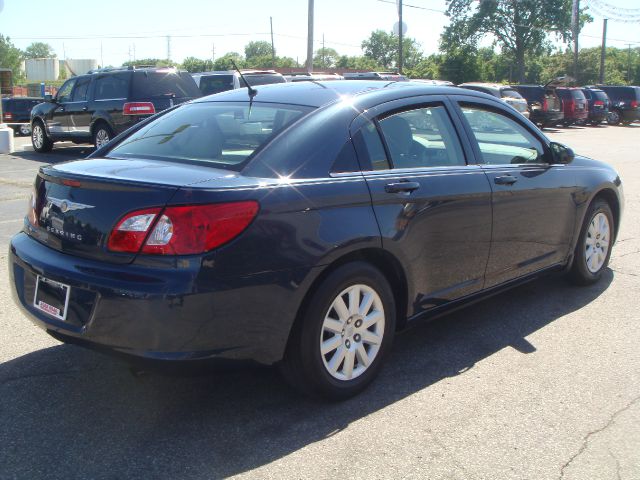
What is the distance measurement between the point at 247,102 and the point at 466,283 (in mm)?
1754

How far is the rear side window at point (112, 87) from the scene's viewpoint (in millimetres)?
14586

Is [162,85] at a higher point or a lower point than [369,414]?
higher

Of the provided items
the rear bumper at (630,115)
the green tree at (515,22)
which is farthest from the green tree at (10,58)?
the rear bumper at (630,115)

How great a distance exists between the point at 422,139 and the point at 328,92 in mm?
668

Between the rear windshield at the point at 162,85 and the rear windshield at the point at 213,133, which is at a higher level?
the rear windshield at the point at 162,85

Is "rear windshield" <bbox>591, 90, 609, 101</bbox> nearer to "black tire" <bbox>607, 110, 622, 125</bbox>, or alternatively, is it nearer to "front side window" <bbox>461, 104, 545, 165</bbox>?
"black tire" <bbox>607, 110, 622, 125</bbox>

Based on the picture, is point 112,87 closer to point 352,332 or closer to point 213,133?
point 213,133

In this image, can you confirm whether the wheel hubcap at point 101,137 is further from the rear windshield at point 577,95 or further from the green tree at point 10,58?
the green tree at point 10,58

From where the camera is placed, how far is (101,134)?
596 inches

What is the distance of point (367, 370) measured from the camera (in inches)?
148

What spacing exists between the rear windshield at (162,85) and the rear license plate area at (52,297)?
38.2 feet

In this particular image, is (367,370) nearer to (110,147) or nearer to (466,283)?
(466,283)

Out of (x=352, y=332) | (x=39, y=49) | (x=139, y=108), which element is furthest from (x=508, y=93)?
(x=39, y=49)

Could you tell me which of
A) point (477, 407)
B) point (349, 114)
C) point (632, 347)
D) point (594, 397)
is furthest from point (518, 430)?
point (349, 114)
